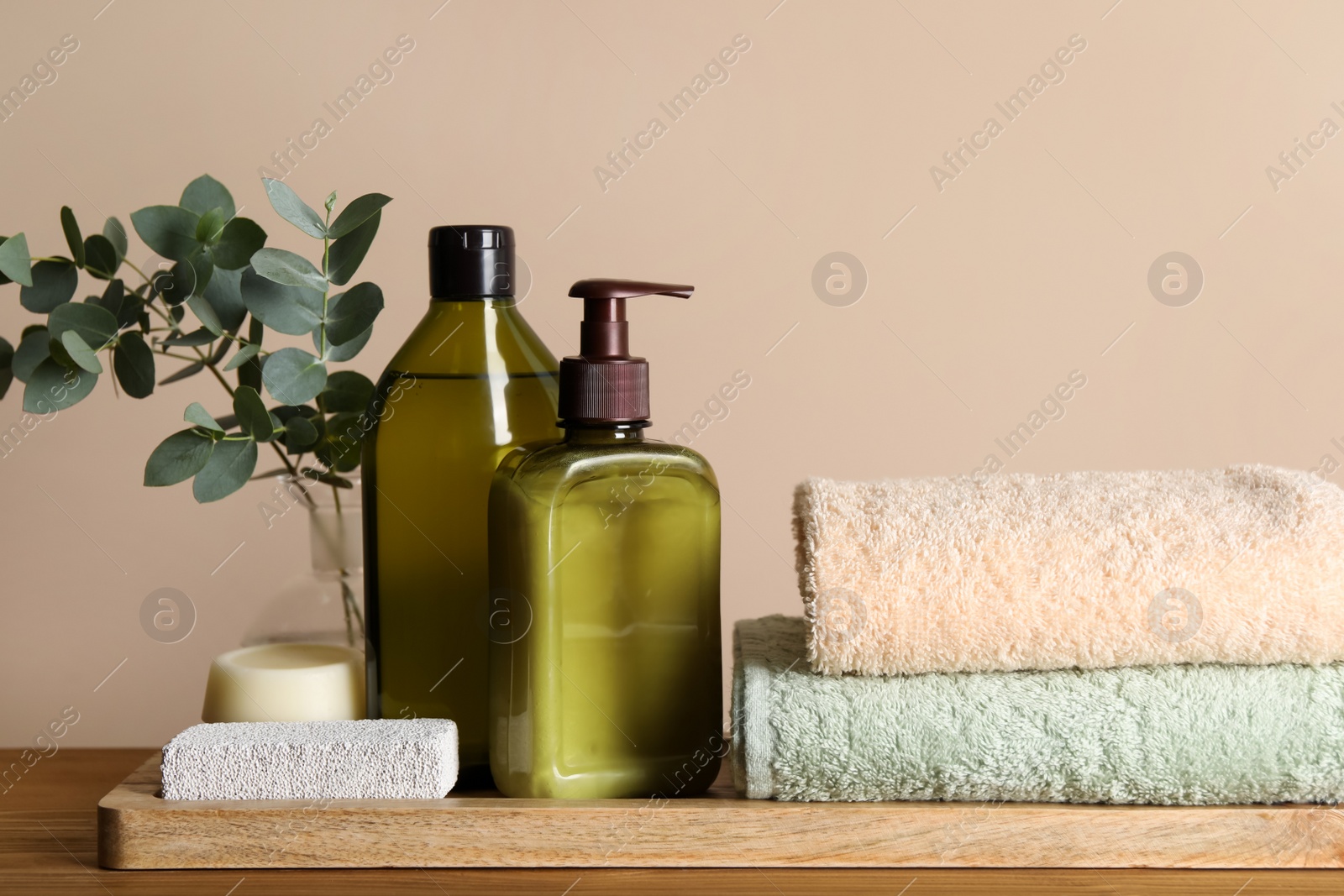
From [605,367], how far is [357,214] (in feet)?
0.52

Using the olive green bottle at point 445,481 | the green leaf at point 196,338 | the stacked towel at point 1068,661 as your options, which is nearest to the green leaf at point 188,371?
the green leaf at point 196,338

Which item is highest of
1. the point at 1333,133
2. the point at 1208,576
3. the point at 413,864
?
the point at 1333,133

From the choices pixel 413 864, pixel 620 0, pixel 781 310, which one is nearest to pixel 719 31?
pixel 620 0

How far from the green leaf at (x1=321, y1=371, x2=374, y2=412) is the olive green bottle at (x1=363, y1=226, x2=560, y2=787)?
7cm

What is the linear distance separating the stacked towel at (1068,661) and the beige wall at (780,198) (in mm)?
386

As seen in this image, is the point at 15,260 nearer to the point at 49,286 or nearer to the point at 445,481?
the point at 49,286

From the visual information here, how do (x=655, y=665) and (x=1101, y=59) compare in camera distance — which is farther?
(x=1101, y=59)

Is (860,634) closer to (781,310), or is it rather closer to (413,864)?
(413,864)

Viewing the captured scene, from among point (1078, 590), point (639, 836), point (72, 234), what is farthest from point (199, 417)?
point (1078, 590)

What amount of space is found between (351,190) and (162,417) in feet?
0.72

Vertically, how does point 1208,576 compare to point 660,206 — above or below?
below

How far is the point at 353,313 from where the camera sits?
53 cm

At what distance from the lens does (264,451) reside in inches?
31.6

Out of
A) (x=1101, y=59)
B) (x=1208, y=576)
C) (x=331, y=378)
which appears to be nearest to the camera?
(x=1208, y=576)
